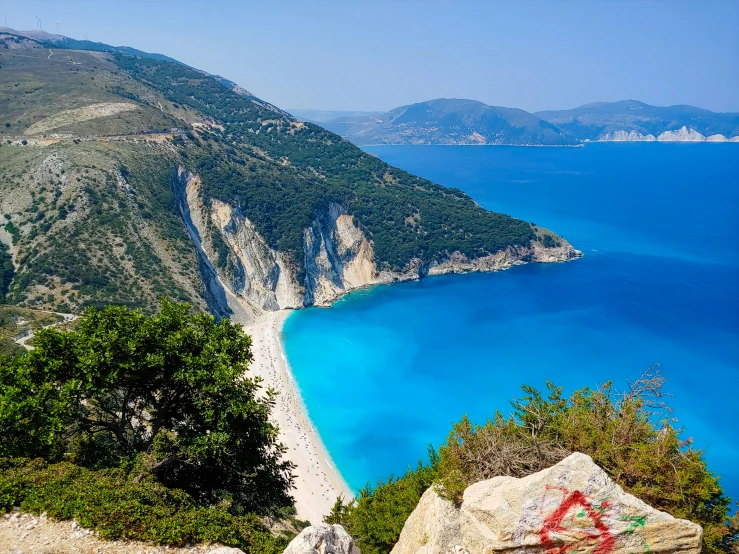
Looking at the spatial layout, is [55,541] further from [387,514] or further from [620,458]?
[620,458]

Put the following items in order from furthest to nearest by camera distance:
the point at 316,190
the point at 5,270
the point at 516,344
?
the point at 316,190 < the point at 516,344 < the point at 5,270

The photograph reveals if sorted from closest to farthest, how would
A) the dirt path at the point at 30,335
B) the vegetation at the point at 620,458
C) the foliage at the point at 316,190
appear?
1. the vegetation at the point at 620,458
2. the dirt path at the point at 30,335
3. the foliage at the point at 316,190

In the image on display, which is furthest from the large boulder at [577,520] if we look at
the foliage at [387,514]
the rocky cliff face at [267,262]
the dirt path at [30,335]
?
the rocky cliff face at [267,262]

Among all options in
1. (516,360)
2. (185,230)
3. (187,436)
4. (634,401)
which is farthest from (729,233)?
(187,436)

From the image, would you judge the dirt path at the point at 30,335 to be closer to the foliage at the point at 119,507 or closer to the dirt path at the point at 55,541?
the foliage at the point at 119,507

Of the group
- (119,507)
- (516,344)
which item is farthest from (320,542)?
(516,344)

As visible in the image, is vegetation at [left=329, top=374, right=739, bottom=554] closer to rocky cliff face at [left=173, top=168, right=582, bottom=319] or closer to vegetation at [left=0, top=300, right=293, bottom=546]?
vegetation at [left=0, top=300, right=293, bottom=546]

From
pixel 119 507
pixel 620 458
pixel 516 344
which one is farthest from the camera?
pixel 516 344

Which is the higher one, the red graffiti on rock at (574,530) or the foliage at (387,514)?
the red graffiti on rock at (574,530)
